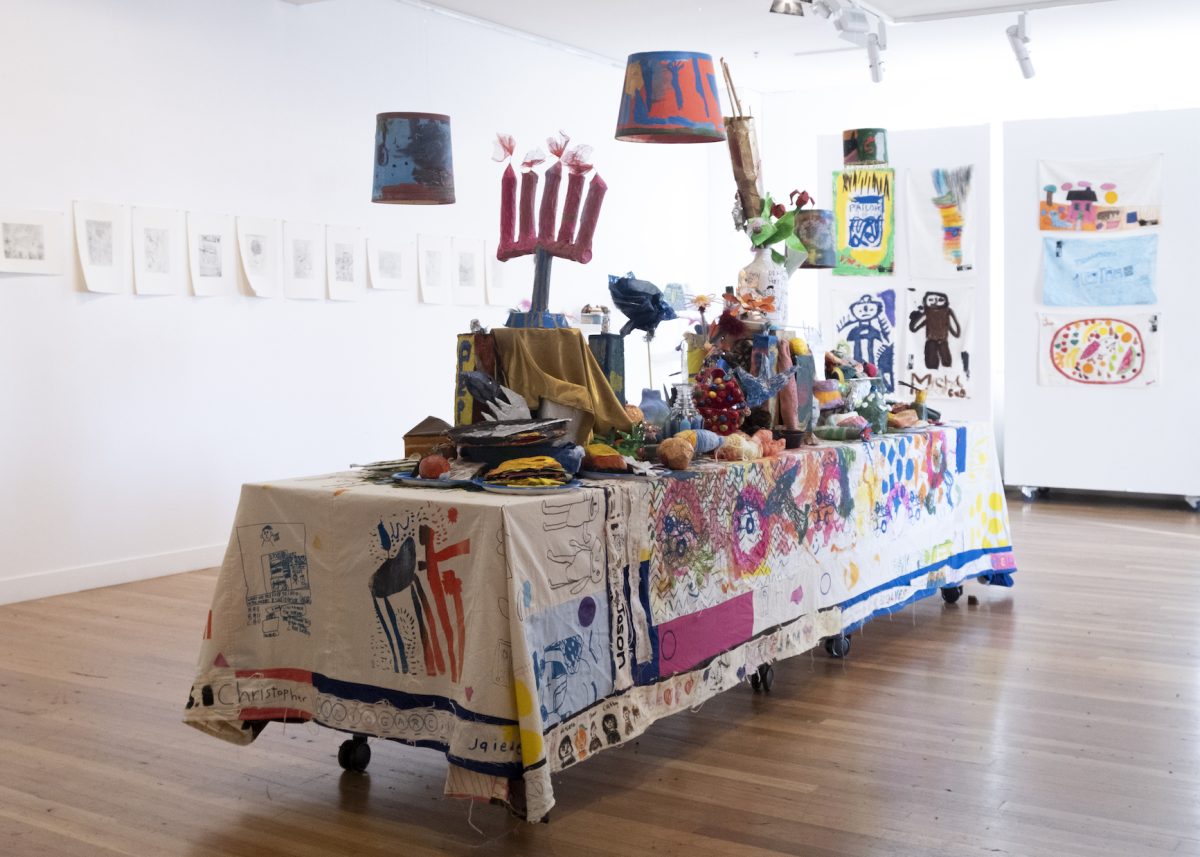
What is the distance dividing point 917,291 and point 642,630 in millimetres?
5989

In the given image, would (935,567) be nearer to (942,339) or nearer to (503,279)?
(503,279)

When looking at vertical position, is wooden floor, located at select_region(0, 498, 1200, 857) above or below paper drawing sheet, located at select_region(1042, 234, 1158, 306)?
below

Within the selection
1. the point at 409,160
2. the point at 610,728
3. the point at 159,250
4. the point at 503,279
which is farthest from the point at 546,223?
the point at 503,279

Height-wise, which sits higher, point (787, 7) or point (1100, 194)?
point (787, 7)

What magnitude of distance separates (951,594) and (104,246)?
3872 millimetres

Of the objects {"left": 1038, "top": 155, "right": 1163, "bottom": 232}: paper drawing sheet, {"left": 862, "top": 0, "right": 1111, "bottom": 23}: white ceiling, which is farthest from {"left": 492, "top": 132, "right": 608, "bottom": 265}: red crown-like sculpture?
{"left": 1038, "top": 155, "right": 1163, "bottom": 232}: paper drawing sheet

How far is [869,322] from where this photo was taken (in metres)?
8.77

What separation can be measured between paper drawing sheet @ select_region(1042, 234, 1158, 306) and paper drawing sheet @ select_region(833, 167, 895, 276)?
1012 millimetres

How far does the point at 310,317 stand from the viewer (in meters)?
6.57

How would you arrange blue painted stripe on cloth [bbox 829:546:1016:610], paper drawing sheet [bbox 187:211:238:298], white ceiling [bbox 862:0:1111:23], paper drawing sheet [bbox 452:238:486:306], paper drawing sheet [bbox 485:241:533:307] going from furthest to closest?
1. paper drawing sheet [bbox 485:241:533:307]
2. paper drawing sheet [bbox 452:238:486:306]
3. white ceiling [bbox 862:0:1111:23]
4. paper drawing sheet [bbox 187:211:238:298]
5. blue painted stripe on cloth [bbox 829:546:1016:610]

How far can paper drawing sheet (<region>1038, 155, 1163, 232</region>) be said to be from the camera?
795 centimetres

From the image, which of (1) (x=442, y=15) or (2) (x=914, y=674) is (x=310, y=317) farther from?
(2) (x=914, y=674)

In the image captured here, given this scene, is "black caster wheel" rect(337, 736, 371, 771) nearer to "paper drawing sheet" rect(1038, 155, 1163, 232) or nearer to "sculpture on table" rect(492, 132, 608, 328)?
"sculpture on table" rect(492, 132, 608, 328)

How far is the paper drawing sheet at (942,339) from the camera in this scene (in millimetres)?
8523
